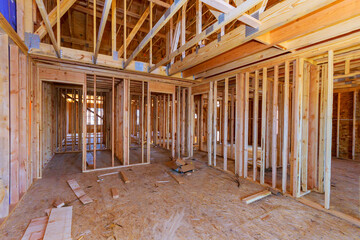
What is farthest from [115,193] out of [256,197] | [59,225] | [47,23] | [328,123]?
[328,123]

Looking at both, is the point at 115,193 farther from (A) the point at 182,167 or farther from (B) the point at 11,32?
(B) the point at 11,32

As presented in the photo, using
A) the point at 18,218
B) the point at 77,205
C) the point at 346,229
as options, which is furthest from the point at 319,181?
the point at 18,218

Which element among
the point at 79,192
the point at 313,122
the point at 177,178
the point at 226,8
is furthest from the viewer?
the point at 177,178

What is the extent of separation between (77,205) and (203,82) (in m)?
4.56

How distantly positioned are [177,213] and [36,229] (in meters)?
1.88

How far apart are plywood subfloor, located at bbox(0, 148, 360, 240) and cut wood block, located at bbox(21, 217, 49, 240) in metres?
0.10

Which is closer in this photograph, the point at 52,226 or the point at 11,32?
the point at 52,226

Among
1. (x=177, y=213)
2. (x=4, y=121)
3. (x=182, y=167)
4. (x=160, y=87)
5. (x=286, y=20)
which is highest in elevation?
(x=286, y=20)

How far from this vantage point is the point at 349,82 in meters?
5.70

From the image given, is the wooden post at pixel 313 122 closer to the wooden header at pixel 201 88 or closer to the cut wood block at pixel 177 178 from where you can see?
the wooden header at pixel 201 88

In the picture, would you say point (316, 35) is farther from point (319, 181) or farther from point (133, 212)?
point (133, 212)

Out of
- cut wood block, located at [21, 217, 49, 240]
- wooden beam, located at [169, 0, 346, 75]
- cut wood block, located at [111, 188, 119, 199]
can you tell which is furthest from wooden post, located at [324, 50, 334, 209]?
cut wood block, located at [21, 217, 49, 240]

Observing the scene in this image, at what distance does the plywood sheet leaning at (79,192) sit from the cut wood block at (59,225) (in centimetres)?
→ 29

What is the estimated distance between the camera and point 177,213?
2.45 m
